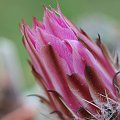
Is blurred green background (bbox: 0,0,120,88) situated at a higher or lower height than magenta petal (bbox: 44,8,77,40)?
higher

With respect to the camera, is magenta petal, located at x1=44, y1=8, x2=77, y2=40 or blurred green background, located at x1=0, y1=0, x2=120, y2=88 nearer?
magenta petal, located at x1=44, y1=8, x2=77, y2=40

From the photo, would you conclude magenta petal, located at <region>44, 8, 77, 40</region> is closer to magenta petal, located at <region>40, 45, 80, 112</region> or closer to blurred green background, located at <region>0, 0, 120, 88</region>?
magenta petal, located at <region>40, 45, 80, 112</region>

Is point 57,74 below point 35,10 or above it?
below

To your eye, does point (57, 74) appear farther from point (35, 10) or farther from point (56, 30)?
point (35, 10)

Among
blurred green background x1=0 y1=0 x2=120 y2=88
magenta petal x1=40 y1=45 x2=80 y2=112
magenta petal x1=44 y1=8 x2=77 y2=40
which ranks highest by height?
blurred green background x1=0 y1=0 x2=120 y2=88

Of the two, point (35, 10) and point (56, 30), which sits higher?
point (35, 10)

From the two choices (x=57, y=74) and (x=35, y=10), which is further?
(x=35, y=10)

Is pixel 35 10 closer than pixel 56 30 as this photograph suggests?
No

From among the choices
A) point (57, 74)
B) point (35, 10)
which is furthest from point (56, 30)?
point (35, 10)

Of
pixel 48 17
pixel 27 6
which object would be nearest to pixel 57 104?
pixel 48 17

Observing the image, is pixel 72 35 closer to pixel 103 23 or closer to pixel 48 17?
pixel 48 17

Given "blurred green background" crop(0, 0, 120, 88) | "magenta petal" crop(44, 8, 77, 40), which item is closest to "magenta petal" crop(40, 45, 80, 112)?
"magenta petal" crop(44, 8, 77, 40)
